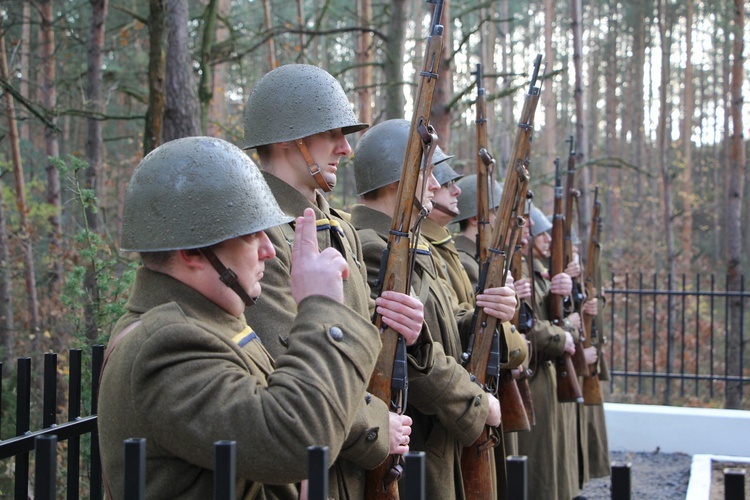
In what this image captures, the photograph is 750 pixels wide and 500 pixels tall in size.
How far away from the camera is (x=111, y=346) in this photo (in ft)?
7.25

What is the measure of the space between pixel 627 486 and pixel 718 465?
22.6ft

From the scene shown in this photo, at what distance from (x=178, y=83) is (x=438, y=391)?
473 centimetres

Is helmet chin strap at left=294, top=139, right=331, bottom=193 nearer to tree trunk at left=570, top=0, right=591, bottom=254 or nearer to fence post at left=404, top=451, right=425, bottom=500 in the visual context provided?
fence post at left=404, top=451, right=425, bottom=500

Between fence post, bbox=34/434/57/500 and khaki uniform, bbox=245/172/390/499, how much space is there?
88 centimetres

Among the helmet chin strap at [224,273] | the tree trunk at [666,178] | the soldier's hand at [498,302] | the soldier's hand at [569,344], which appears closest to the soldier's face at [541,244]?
the soldier's hand at [569,344]

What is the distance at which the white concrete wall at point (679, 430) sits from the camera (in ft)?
29.0

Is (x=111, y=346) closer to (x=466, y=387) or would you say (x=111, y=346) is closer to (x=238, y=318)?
(x=238, y=318)

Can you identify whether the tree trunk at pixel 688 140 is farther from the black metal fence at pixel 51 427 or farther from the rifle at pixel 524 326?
the black metal fence at pixel 51 427

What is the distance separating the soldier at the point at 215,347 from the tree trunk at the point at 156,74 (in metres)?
5.11

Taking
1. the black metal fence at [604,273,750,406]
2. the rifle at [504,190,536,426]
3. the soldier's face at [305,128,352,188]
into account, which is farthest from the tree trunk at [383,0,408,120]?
the soldier's face at [305,128,352,188]

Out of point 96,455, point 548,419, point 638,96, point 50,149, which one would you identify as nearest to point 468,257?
point 548,419

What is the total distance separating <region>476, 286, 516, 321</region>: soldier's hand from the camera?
4414 millimetres

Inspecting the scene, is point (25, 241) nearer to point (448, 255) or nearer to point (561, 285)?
point (561, 285)

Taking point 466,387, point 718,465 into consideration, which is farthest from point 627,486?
point 718,465
